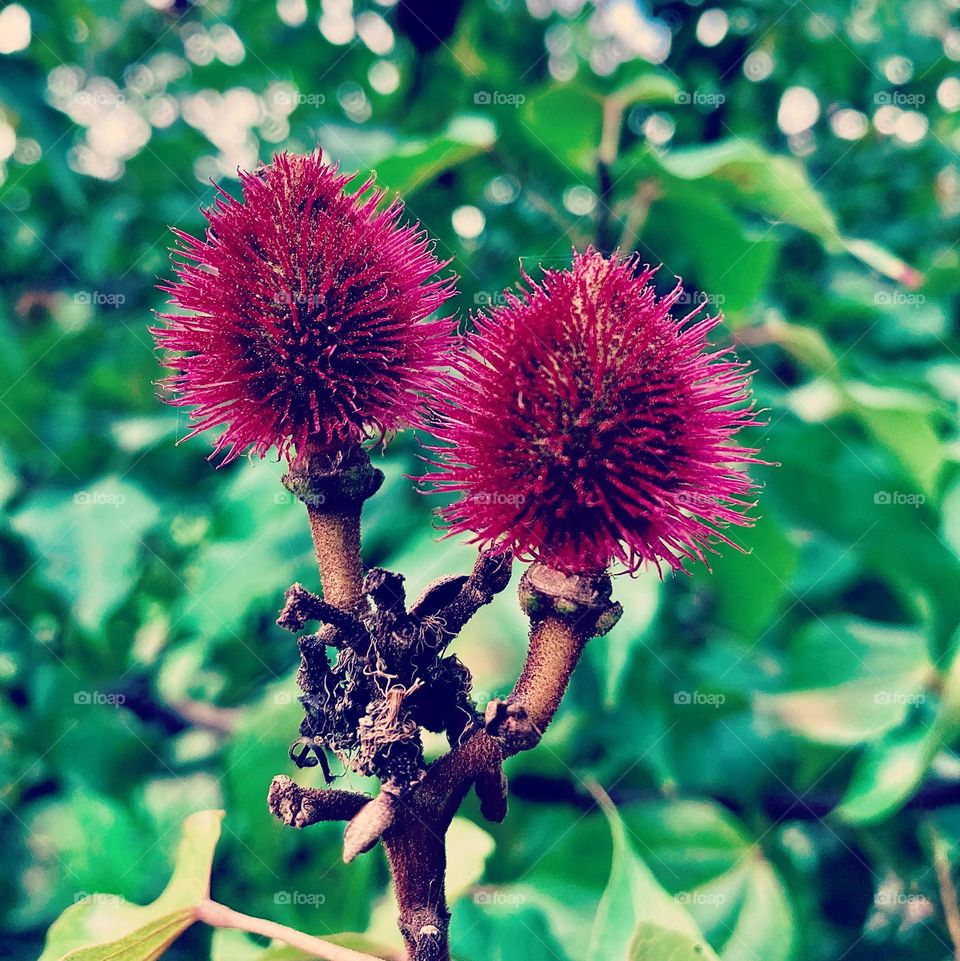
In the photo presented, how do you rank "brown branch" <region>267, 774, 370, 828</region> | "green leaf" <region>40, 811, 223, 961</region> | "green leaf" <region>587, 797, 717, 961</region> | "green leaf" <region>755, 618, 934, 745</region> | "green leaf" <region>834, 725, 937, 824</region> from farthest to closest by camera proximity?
1. "green leaf" <region>755, 618, 934, 745</region>
2. "green leaf" <region>834, 725, 937, 824</region>
3. "green leaf" <region>587, 797, 717, 961</region>
4. "green leaf" <region>40, 811, 223, 961</region>
5. "brown branch" <region>267, 774, 370, 828</region>

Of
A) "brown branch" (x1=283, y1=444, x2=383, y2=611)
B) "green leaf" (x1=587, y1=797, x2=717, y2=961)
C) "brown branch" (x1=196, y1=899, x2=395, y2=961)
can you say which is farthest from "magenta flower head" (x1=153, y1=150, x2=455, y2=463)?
"green leaf" (x1=587, y1=797, x2=717, y2=961)

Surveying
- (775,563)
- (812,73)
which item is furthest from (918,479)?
(812,73)

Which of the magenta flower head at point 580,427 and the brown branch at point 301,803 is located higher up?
the magenta flower head at point 580,427

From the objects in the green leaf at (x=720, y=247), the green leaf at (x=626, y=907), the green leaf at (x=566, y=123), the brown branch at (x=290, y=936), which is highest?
the green leaf at (x=566, y=123)

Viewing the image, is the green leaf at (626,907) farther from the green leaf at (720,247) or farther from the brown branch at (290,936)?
the green leaf at (720,247)

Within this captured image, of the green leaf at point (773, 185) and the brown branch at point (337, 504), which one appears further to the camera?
the green leaf at point (773, 185)

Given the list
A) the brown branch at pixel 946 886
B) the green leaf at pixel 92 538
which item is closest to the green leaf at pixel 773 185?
the brown branch at pixel 946 886

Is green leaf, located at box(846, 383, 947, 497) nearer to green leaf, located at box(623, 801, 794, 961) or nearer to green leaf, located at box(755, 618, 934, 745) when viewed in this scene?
green leaf, located at box(755, 618, 934, 745)
